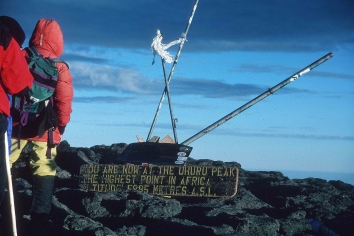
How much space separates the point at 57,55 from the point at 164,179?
138 inches

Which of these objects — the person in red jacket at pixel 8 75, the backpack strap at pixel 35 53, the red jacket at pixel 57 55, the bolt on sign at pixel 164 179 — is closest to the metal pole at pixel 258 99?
the bolt on sign at pixel 164 179

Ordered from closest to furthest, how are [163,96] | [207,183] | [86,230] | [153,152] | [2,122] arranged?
[2,122] → [86,230] → [207,183] → [153,152] → [163,96]

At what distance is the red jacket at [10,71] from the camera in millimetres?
4348

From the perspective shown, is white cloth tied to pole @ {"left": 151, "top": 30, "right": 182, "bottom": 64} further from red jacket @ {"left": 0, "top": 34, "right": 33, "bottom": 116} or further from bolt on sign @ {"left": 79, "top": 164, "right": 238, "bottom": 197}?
red jacket @ {"left": 0, "top": 34, "right": 33, "bottom": 116}

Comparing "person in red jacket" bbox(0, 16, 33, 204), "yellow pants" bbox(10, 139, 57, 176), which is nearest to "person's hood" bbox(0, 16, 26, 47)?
"person in red jacket" bbox(0, 16, 33, 204)

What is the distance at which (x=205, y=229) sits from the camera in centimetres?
613

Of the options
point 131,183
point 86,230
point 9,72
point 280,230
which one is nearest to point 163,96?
point 131,183

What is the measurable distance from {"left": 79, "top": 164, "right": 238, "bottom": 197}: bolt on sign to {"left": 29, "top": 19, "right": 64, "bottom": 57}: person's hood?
350cm

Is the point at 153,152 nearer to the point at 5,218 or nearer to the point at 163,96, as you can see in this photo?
the point at 163,96

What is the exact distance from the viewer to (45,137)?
231 inches

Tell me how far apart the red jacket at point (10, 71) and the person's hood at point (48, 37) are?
4.44ft

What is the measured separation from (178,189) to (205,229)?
2.69 meters

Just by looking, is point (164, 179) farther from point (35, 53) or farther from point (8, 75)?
point (8, 75)

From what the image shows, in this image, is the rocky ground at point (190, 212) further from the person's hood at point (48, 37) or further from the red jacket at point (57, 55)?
the person's hood at point (48, 37)
